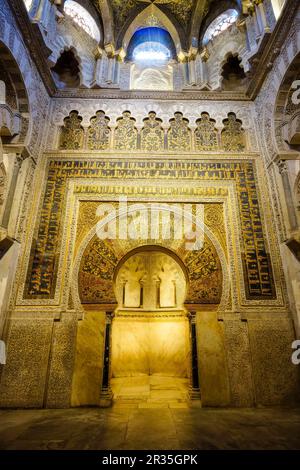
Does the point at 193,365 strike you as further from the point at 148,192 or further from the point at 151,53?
the point at 151,53

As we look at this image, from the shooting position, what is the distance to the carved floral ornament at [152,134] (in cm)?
603

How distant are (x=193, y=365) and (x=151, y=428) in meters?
1.66

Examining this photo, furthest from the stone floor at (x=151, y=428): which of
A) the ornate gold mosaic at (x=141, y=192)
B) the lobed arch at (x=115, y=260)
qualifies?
the ornate gold mosaic at (x=141, y=192)

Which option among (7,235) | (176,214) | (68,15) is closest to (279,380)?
(176,214)

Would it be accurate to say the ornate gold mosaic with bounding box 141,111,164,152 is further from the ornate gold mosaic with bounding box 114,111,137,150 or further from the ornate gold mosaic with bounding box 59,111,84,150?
the ornate gold mosaic with bounding box 59,111,84,150

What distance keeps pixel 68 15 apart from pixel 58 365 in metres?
7.93

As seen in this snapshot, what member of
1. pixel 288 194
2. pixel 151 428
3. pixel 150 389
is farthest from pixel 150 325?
pixel 288 194

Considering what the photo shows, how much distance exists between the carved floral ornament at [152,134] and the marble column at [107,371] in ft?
12.5

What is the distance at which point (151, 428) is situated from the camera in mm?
3115

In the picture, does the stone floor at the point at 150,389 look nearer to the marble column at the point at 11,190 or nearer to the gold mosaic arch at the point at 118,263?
the gold mosaic arch at the point at 118,263

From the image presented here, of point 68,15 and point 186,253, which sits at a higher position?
point 68,15
